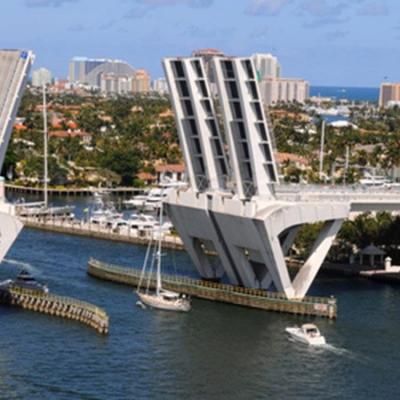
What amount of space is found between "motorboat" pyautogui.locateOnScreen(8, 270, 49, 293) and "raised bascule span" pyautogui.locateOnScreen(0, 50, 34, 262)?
3.50m

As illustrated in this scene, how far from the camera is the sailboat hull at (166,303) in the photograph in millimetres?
44250

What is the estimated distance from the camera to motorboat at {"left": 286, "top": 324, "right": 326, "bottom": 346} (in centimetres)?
3984

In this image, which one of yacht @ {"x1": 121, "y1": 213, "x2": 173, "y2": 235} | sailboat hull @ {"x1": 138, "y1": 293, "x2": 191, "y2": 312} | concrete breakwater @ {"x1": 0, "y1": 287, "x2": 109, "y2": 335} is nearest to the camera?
concrete breakwater @ {"x1": 0, "y1": 287, "x2": 109, "y2": 335}

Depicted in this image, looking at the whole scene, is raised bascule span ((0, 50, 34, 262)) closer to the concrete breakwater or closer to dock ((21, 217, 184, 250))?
the concrete breakwater

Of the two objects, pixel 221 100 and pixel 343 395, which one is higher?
pixel 221 100

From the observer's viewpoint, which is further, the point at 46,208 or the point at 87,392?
the point at 46,208

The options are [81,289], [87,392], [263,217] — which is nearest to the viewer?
[87,392]

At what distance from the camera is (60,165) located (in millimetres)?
91000

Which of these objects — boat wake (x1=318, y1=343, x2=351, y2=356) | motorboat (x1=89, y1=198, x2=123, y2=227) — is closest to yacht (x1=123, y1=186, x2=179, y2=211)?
motorboat (x1=89, y1=198, x2=123, y2=227)

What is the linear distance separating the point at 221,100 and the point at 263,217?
458 cm

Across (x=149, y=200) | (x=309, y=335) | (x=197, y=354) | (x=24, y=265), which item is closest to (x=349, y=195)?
(x=309, y=335)

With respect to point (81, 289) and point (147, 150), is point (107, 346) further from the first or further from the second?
point (147, 150)

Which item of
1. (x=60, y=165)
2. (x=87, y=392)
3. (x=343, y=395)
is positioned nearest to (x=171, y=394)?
(x=87, y=392)

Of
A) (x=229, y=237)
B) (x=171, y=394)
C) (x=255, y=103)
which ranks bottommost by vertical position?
(x=171, y=394)
